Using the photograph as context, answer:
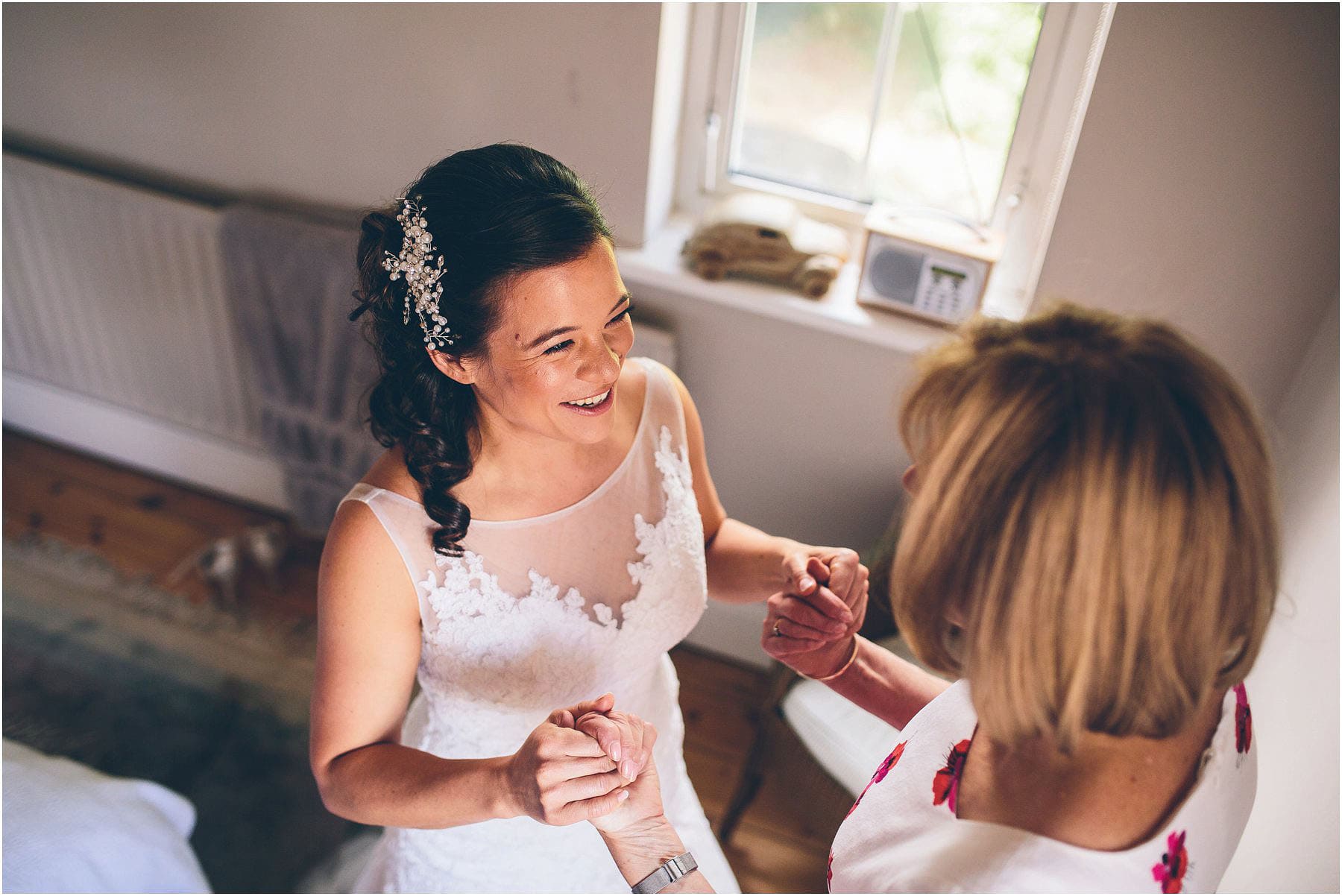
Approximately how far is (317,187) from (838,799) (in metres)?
1.85

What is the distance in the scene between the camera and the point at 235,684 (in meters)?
2.19

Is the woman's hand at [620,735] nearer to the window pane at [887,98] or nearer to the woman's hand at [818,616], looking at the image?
the woman's hand at [818,616]

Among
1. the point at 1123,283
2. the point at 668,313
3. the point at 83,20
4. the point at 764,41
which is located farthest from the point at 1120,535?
the point at 83,20

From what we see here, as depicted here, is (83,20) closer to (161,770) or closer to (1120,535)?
(161,770)

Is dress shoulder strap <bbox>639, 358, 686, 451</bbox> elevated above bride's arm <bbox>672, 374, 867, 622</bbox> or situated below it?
above

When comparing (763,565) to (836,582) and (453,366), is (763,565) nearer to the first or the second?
(836,582)

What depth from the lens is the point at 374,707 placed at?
1064mm

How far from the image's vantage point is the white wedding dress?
1.13 meters

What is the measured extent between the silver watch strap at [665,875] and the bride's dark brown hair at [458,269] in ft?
1.46

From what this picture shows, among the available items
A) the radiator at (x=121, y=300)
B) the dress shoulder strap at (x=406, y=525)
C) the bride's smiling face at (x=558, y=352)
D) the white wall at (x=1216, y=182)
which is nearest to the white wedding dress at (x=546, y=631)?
the dress shoulder strap at (x=406, y=525)

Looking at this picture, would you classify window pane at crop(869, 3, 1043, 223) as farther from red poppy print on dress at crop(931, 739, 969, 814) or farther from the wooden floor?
red poppy print on dress at crop(931, 739, 969, 814)

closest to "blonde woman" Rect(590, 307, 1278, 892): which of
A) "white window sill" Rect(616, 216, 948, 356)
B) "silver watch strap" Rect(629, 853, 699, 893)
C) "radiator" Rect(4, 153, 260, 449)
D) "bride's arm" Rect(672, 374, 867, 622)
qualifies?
"silver watch strap" Rect(629, 853, 699, 893)

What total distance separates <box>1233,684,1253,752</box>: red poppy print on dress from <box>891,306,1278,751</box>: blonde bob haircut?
15cm

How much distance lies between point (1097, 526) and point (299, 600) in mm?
2315
